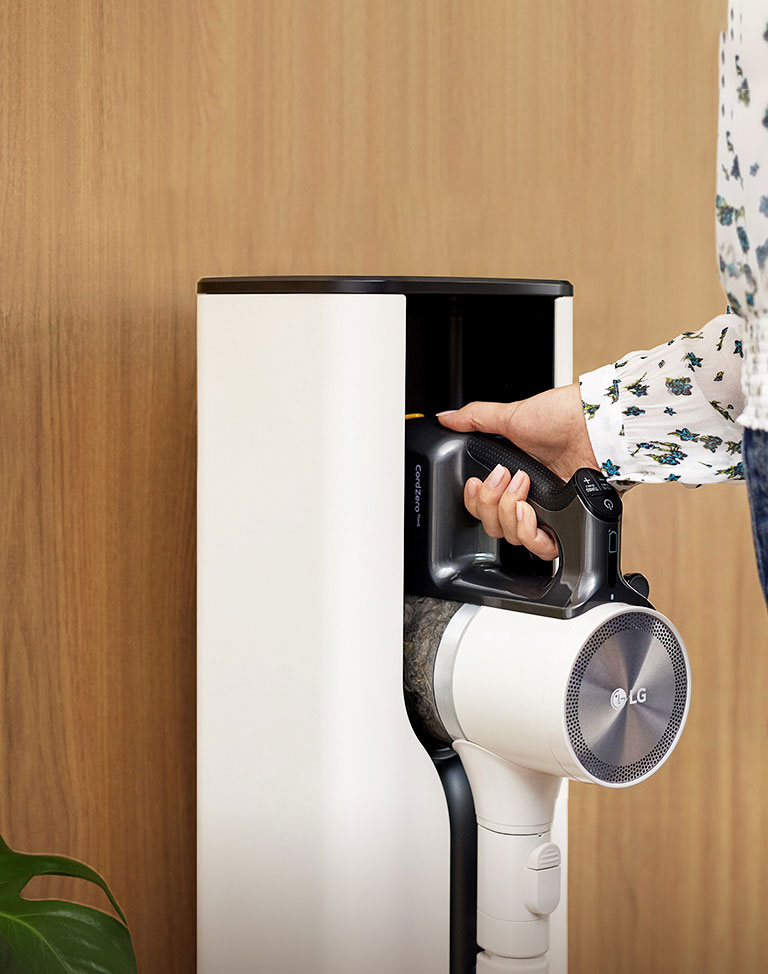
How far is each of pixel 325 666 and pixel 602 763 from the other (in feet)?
0.96

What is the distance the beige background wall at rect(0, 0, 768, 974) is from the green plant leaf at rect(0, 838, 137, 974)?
1.28 ft

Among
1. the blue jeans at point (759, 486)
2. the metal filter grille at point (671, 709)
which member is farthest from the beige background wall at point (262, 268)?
the blue jeans at point (759, 486)

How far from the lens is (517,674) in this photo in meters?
1.07

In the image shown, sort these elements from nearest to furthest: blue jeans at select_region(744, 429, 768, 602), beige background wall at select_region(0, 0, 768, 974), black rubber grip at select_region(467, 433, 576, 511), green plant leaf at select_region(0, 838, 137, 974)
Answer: blue jeans at select_region(744, 429, 768, 602), green plant leaf at select_region(0, 838, 137, 974), black rubber grip at select_region(467, 433, 576, 511), beige background wall at select_region(0, 0, 768, 974)

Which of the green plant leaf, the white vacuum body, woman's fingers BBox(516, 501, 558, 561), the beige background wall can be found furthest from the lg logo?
the beige background wall

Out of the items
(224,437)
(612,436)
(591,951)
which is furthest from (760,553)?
(591,951)

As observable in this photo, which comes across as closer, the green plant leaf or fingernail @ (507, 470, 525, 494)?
the green plant leaf

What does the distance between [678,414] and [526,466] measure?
168 millimetres

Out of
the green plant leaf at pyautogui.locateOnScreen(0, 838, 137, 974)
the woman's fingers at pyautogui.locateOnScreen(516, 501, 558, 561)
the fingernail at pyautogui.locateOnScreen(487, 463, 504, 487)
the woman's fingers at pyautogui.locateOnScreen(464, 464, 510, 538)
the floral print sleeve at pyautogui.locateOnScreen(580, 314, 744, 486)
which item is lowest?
the green plant leaf at pyautogui.locateOnScreen(0, 838, 137, 974)

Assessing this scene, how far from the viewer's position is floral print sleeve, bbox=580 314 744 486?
1045mm

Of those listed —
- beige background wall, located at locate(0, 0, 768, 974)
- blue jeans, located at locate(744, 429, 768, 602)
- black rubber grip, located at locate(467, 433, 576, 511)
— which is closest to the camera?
blue jeans, located at locate(744, 429, 768, 602)

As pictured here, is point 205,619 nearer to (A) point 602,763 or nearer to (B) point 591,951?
Result: (A) point 602,763

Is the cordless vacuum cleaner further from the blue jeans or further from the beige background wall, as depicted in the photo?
the beige background wall

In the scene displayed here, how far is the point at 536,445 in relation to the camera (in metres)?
1.21
